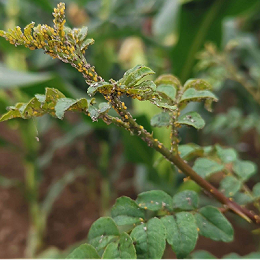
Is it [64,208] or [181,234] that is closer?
[181,234]

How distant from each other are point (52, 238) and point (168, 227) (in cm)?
100

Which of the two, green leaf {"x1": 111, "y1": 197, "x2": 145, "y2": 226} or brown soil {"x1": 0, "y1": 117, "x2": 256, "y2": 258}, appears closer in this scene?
green leaf {"x1": 111, "y1": 197, "x2": 145, "y2": 226}

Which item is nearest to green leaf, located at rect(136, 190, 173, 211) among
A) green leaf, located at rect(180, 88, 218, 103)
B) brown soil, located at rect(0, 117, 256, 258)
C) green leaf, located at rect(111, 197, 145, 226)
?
green leaf, located at rect(111, 197, 145, 226)

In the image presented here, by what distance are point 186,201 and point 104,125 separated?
1.57 ft

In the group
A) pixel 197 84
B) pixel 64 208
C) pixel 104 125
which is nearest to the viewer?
pixel 197 84

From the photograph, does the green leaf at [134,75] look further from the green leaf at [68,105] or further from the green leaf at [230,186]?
the green leaf at [230,186]

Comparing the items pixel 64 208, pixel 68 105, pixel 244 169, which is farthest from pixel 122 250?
pixel 64 208

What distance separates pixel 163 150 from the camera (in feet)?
1.01

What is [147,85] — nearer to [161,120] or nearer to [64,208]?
[161,120]

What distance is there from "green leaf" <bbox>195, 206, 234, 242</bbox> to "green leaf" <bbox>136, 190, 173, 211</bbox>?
1.6 inches

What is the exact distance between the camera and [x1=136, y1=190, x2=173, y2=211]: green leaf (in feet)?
1.07

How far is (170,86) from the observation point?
348 millimetres

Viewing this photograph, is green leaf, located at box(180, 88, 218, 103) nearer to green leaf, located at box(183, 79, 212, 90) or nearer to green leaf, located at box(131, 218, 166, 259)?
green leaf, located at box(183, 79, 212, 90)

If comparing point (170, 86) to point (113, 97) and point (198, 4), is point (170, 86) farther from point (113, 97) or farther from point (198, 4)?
point (198, 4)
